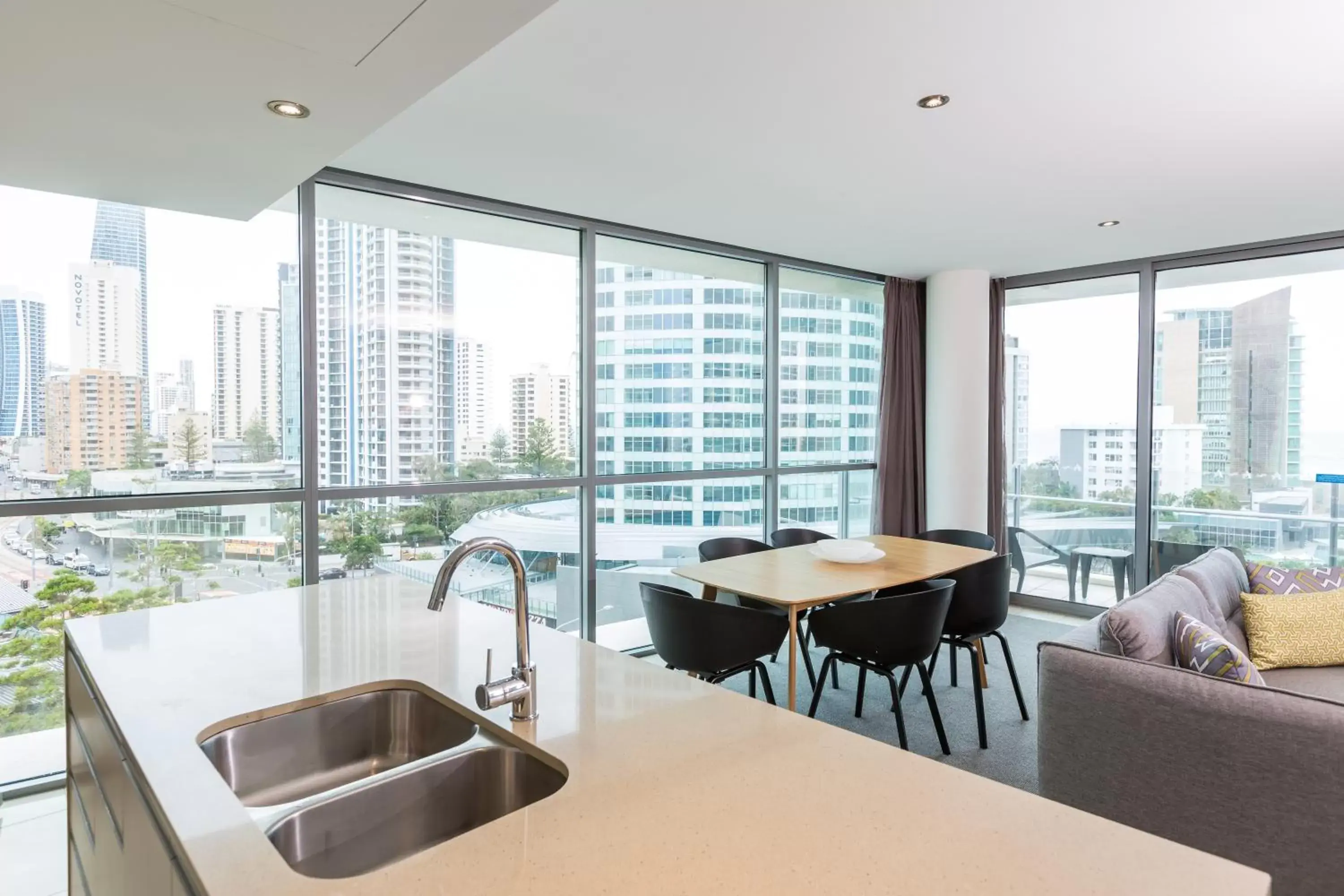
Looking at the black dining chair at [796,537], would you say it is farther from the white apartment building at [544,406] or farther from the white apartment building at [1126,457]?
the white apartment building at [1126,457]

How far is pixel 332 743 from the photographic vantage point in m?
1.46

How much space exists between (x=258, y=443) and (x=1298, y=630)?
13.9 feet

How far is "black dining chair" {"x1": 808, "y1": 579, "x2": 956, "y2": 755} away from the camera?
2.83 metres

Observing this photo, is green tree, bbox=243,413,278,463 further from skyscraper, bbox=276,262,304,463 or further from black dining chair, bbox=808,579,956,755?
black dining chair, bbox=808,579,956,755

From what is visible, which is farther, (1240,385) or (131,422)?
(1240,385)

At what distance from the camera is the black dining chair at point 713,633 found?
2.71 meters

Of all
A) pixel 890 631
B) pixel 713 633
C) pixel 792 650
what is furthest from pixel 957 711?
pixel 713 633

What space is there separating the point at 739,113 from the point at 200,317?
2296 millimetres

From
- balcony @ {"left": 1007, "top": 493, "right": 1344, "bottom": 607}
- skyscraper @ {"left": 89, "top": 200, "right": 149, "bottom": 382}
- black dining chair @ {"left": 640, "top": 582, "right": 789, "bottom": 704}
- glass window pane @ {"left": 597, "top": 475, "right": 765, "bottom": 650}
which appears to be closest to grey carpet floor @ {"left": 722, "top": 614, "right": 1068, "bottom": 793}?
→ black dining chair @ {"left": 640, "top": 582, "right": 789, "bottom": 704}

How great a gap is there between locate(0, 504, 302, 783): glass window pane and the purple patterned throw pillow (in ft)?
14.1

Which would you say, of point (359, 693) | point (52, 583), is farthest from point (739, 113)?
point (52, 583)

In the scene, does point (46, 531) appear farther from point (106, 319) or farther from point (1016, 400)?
point (1016, 400)

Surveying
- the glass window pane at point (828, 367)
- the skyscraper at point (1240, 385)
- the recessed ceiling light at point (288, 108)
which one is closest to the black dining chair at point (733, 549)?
the glass window pane at point (828, 367)

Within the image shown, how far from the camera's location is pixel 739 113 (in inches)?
103
